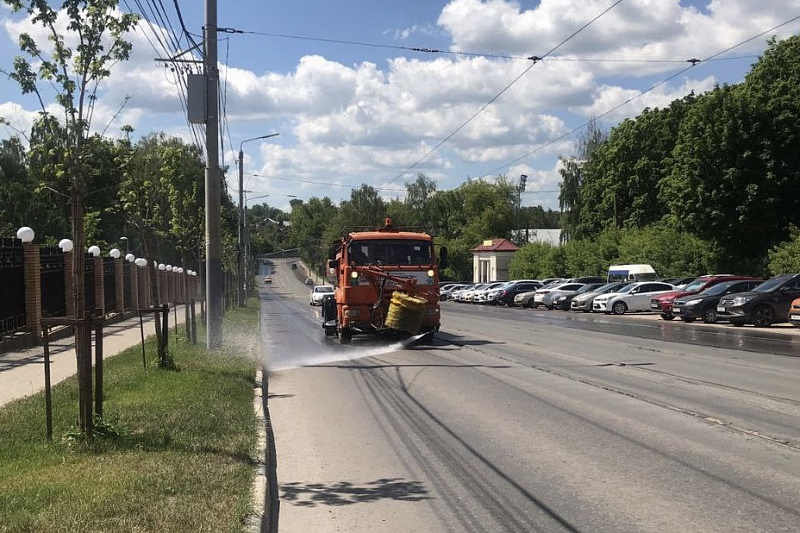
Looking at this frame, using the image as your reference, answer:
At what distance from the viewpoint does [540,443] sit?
828cm

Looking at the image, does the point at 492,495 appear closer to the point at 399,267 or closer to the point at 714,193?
the point at 399,267

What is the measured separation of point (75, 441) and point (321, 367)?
8949 mm

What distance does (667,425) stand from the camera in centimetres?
905

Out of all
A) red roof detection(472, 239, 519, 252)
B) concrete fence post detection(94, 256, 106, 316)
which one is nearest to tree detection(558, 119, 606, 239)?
red roof detection(472, 239, 519, 252)

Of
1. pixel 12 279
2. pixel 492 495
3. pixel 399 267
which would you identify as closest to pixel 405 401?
pixel 492 495

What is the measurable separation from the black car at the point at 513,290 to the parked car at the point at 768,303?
2831 centimetres

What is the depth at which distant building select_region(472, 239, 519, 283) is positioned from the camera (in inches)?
3760

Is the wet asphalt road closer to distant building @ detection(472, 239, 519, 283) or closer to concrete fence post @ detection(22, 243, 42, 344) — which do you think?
concrete fence post @ detection(22, 243, 42, 344)

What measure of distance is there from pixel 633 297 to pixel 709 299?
9.22 metres

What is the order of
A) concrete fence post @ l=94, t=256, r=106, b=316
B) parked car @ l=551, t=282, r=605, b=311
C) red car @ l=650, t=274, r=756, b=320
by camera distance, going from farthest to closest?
parked car @ l=551, t=282, r=605, b=311 → red car @ l=650, t=274, r=756, b=320 → concrete fence post @ l=94, t=256, r=106, b=316

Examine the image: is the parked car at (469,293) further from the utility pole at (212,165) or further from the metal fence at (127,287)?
the utility pole at (212,165)

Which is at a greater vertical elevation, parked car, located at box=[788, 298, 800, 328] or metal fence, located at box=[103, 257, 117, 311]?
metal fence, located at box=[103, 257, 117, 311]

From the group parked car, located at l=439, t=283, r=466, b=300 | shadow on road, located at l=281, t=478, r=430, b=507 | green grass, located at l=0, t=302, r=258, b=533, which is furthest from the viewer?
parked car, located at l=439, t=283, r=466, b=300

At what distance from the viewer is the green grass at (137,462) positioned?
5.19m
